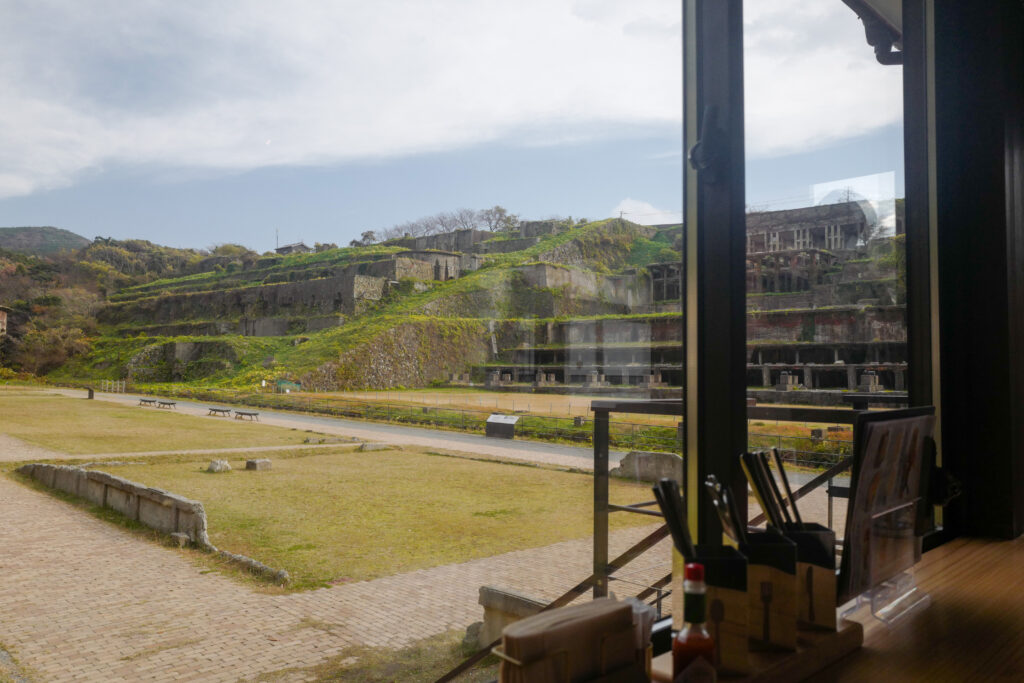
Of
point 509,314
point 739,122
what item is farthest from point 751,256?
point 509,314

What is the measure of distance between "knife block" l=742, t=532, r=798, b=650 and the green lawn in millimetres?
1176

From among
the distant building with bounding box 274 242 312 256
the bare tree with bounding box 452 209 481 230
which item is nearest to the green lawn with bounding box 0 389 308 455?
the distant building with bounding box 274 242 312 256

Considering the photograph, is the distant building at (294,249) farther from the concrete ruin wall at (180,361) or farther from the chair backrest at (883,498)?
the chair backrest at (883,498)

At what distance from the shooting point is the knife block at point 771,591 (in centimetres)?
95

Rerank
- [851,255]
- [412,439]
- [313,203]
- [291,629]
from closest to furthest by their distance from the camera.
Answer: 1. [291,629]
2. [313,203]
3. [412,439]
4. [851,255]

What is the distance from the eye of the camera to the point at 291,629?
1.31 meters

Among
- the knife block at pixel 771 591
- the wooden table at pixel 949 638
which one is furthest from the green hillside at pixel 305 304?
the wooden table at pixel 949 638

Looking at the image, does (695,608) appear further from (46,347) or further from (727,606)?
(46,347)

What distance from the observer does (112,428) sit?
1.59 metres

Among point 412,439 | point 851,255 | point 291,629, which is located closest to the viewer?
point 291,629

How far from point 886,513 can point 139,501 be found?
140 cm

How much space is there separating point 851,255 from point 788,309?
0.50m

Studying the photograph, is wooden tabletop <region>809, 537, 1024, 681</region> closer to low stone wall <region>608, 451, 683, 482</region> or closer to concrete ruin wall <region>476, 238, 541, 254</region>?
low stone wall <region>608, 451, 683, 482</region>

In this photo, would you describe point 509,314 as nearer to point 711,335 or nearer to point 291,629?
point 711,335
